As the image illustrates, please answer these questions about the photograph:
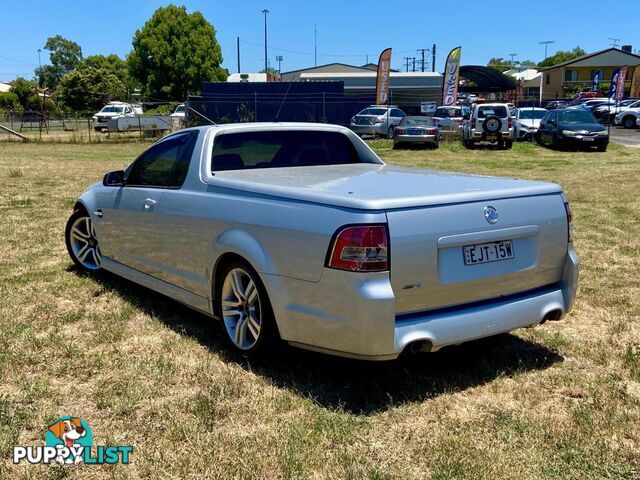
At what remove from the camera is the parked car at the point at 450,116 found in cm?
2984

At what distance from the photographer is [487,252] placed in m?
3.72

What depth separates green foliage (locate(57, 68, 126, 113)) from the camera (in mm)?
68000

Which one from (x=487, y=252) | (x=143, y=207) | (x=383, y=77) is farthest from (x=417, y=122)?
(x=487, y=252)

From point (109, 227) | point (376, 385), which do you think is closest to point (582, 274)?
point (376, 385)

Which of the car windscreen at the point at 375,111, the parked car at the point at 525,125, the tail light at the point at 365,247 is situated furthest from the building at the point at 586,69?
the tail light at the point at 365,247

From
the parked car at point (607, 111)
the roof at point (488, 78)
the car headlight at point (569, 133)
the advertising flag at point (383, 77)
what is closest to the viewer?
the car headlight at point (569, 133)

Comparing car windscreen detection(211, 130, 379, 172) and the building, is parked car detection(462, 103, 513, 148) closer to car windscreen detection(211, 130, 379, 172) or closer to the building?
car windscreen detection(211, 130, 379, 172)

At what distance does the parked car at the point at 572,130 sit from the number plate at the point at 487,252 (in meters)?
21.1

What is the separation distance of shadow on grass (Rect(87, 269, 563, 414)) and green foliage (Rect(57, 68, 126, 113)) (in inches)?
2677

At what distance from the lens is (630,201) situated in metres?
11.1

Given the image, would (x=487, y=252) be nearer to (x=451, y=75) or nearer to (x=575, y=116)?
(x=575, y=116)

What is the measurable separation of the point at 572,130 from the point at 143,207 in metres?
21.2

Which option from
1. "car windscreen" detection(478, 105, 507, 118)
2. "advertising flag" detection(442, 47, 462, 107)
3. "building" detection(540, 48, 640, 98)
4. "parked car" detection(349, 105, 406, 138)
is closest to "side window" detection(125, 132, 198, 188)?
"car windscreen" detection(478, 105, 507, 118)

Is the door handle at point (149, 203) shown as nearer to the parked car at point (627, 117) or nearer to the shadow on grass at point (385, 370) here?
the shadow on grass at point (385, 370)
